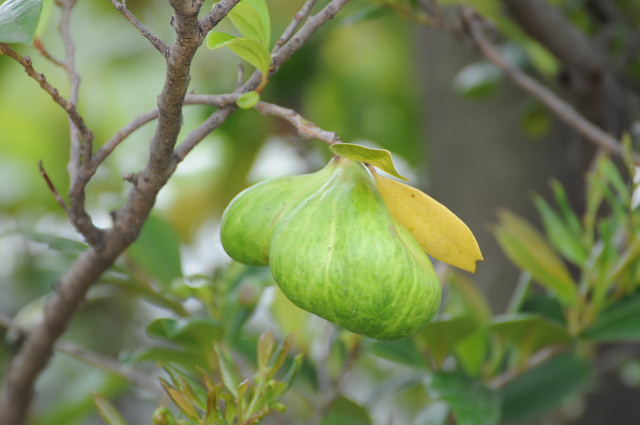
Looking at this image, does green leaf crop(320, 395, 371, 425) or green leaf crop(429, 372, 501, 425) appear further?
green leaf crop(320, 395, 371, 425)

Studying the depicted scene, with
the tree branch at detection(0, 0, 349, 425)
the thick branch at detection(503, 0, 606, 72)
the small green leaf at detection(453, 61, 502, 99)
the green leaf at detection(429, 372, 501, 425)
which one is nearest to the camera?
the tree branch at detection(0, 0, 349, 425)

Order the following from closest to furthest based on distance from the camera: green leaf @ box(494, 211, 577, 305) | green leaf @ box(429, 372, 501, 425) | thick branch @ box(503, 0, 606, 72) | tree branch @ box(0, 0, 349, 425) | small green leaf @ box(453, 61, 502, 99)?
tree branch @ box(0, 0, 349, 425), green leaf @ box(429, 372, 501, 425), green leaf @ box(494, 211, 577, 305), thick branch @ box(503, 0, 606, 72), small green leaf @ box(453, 61, 502, 99)

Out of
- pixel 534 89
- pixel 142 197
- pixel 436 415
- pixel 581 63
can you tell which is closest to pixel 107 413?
pixel 142 197

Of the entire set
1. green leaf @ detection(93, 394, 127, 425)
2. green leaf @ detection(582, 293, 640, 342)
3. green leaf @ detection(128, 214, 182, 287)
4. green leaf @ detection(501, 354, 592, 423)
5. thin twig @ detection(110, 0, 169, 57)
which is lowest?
green leaf @ detection(501, 354, 592, 423)

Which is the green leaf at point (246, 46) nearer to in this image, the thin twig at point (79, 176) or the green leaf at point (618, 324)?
the thin twig at point (79, 176)

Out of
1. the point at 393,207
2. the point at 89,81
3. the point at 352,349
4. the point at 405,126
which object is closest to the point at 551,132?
the point at 405,126

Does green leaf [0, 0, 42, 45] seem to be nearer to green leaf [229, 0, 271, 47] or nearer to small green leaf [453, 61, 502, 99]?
green leaf [229, 0, 271, 47]

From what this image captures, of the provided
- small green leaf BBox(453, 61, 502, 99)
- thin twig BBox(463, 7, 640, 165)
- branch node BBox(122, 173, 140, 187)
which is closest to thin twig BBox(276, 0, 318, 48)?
branch node BBox(122, 173, 140, 187)

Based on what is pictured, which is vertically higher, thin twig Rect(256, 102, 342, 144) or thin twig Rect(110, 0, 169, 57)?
thin twig Rect(110, 0, 169, 57)
